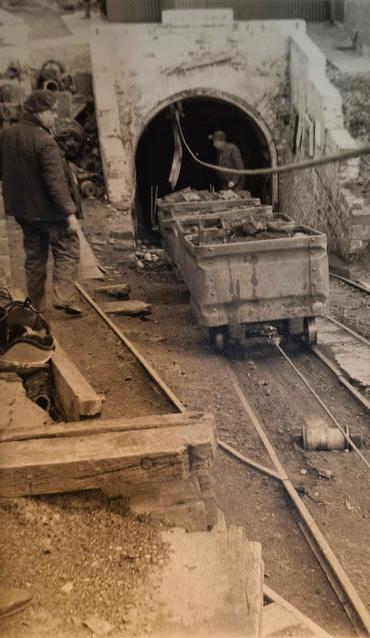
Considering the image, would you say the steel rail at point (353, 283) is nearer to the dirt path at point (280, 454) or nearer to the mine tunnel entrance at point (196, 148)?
the dirt path at point (280, 454)

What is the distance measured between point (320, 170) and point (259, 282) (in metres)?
1.11

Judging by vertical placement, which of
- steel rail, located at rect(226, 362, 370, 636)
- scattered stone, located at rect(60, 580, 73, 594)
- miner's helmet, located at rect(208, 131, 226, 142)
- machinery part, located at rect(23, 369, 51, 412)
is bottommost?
steel rail, located at rect(226, 362, 370, 636)

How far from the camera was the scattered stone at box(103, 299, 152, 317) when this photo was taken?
3.75 metres

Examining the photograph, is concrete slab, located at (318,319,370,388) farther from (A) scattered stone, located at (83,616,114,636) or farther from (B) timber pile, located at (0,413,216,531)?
(A) scattered stone, located at (83,616,114,636)

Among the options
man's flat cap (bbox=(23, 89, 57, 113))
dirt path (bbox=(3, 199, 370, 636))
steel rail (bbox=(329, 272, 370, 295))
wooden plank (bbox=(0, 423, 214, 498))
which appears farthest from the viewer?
steel rail (bbox=(329, 272, 370, 295))

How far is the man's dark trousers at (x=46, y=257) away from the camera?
3396 millimetres

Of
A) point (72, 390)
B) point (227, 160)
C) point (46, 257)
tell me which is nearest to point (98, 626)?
point (72, 390)

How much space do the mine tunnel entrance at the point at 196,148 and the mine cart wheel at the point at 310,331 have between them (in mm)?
1645

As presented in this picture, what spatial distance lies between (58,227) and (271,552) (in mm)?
2007

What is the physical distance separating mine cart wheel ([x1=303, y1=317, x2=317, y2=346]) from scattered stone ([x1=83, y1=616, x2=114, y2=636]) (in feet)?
7.89

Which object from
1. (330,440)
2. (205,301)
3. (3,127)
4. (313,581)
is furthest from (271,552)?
(3,127)

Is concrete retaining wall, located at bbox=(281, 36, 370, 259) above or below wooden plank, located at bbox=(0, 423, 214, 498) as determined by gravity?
above

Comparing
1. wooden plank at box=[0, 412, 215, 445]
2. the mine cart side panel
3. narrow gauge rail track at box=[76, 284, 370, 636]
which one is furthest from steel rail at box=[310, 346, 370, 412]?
wooden plank at box=[0, 412, 215, 445]

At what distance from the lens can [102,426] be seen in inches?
95.7
